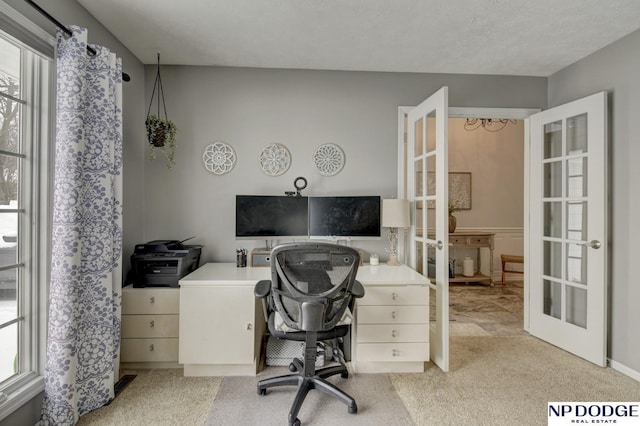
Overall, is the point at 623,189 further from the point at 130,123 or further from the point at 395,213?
the point at 130,123

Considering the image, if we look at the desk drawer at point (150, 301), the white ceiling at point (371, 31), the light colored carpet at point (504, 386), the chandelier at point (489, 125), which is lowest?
the light colored carpet at point (504, 386)

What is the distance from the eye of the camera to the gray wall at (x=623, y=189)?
94.4 inches

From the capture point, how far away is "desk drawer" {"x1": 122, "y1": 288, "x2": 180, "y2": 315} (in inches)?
95.4

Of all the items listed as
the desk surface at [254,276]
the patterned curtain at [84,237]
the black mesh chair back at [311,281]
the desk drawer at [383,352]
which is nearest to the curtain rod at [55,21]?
the patterned curtain at [84,237]

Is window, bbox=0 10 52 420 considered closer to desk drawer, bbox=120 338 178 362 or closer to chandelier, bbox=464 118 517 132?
desk drawer, bbox=120 338 178 362

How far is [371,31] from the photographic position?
7.86 feet

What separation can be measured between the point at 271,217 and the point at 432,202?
134cm

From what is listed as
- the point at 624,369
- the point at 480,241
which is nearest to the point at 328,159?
the point at 624,369

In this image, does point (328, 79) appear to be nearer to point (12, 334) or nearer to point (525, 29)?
point (525, 29)

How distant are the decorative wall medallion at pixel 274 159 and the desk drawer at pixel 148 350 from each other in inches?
61.6

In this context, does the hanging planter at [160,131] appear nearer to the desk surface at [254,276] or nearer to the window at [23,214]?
the window at [23,214]

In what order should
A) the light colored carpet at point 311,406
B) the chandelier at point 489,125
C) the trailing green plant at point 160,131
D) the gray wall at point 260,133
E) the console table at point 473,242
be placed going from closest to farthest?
the light colored carpet at point 311,406, the trailing green plant at point 160,131, the gray wall at point 260,133, the console table at point 473,242, the chandelier at point 489,125

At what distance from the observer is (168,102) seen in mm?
2998

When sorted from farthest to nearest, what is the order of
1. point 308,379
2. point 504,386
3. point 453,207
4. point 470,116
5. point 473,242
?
point 453,207 < point 473,242 < point 470,116 < point 504,386 < point 308,379
